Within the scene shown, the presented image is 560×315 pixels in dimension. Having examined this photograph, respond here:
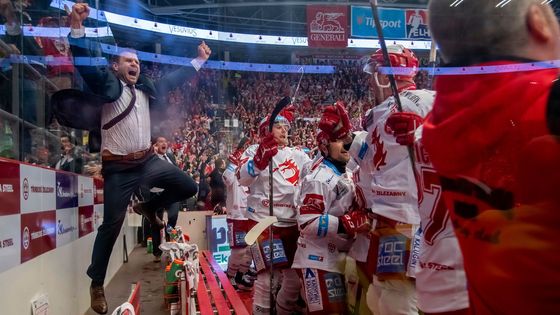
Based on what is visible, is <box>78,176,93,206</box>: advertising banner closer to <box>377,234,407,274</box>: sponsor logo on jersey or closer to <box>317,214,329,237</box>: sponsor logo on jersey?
<box>317,214,329,237</box>: sponsor logo on jersey

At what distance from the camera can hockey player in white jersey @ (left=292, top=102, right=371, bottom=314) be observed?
269 cm

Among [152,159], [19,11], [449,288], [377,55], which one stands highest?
[19,11]

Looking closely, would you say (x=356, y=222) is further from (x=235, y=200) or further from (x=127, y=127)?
(x=235, y=200)

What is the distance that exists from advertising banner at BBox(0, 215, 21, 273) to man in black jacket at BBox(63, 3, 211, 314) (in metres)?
0.58

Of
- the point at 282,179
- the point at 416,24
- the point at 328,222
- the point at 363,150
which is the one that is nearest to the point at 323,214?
the point at 328,222

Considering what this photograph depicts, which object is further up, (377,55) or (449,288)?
(377,55)

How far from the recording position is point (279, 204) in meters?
3.78

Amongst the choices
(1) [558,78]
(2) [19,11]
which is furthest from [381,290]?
(2) [19,11]

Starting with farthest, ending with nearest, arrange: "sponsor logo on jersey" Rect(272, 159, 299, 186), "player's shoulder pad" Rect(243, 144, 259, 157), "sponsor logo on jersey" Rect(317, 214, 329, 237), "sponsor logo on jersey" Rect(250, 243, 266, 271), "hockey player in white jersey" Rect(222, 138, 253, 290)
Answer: "hockey player in white jersey" Rect(222, 138, 253, 290) < "player's shoulder pad" Rect(243, 144, 259, 157) < "sponsor logo on jersey" Rect(272, 159, 299, 186) < "sponsor logo on jersey" Rect(250, 243, 266, 271) < "sponsor logo on jersey" Rect(317, 214, 329, 237)

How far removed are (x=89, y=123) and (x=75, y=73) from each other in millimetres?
230

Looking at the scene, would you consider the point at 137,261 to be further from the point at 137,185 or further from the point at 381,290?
the point at 381,290

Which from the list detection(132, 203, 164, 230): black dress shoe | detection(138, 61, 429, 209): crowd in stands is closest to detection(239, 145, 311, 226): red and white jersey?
detection(132, 203, 164, 230): black dress shoe

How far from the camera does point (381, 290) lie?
221cm

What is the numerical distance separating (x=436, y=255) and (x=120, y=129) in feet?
5.00
